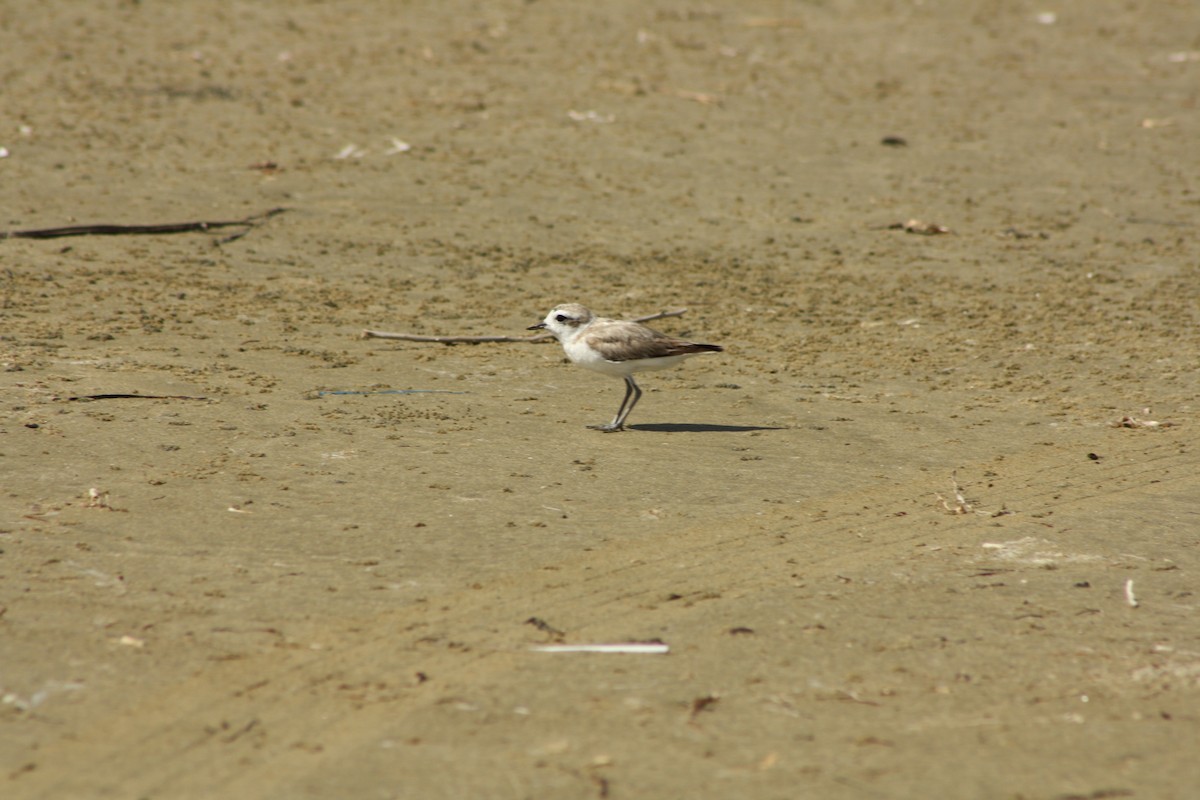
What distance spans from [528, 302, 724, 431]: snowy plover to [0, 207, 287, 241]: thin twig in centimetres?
366

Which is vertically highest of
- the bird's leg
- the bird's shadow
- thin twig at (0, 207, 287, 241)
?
thin twig at (0, 207, 287, 241)

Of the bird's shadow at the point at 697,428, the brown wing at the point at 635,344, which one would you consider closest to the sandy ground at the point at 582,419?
the bird's shadow at the point at 697,428

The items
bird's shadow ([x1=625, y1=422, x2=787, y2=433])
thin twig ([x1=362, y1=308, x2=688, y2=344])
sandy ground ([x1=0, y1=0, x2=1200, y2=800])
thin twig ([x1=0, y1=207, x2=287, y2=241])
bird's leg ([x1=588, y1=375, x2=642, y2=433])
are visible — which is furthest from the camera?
thin twig ([x1=0, y1=207, x2=287, y2=241])

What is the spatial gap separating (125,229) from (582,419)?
14.0ft

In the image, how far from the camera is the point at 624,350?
6.96 meters

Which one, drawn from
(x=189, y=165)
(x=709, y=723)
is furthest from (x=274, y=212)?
(x=709, y=723)

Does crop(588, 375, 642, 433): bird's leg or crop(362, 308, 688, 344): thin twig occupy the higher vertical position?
crop(588, 375, 642, 433): bird's leg

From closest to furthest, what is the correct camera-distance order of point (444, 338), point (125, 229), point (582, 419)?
point (582, 419) → point (444, 338) → point (125, 229)

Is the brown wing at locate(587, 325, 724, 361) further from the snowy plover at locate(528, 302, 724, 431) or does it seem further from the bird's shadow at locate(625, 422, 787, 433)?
the bird's shadow at locate(625, 422, 787, 433)

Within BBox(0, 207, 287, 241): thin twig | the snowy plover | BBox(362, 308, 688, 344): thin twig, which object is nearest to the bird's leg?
the snowy plover

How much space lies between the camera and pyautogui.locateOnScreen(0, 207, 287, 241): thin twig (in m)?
9.19

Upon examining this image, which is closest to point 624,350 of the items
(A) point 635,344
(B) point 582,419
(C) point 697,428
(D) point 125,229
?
(A) point 635,344

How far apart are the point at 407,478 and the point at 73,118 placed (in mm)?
7193

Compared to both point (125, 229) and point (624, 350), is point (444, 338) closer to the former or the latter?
point (624, 350)
